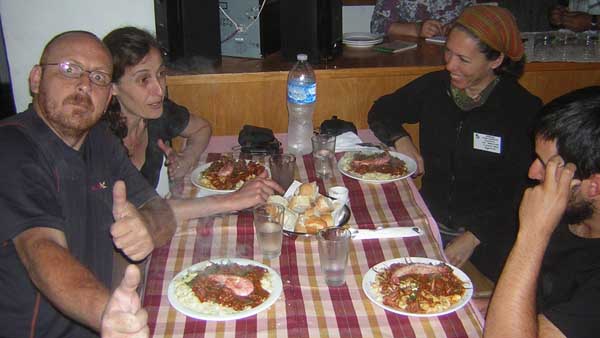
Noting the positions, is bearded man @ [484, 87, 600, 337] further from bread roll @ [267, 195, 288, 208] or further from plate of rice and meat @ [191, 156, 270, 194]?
plate of rice and meat @ [191, 156, 270, 194]

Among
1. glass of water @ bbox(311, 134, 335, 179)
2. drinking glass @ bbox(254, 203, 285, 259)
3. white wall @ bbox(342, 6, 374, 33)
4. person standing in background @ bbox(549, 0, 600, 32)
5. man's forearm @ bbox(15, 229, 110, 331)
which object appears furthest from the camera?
white wall @ bbox(342, 6, 374, 33)

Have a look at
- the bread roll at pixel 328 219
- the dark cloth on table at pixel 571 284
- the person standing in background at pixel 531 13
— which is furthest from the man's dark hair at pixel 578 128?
the person standing in background at pixel 531 13

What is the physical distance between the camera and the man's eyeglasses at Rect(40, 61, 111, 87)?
164 centimetres

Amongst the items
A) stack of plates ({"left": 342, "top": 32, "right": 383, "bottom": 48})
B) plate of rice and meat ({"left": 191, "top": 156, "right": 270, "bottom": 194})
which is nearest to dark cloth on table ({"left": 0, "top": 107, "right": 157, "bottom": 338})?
plate of rice and meat ({"left": 191, "top": 156, "right": 270, "bottom": 194})

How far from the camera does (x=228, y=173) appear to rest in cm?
222

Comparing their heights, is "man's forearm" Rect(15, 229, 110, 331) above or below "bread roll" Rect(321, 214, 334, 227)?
above

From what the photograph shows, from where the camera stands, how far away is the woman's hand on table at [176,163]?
2350mm

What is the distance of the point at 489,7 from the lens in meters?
Answer: 2.44

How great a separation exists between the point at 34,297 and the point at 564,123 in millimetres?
1430

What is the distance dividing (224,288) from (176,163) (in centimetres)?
99

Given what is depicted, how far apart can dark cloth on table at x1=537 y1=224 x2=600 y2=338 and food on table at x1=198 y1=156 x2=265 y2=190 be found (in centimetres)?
106

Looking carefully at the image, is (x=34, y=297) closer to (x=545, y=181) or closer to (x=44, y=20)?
(x=545, y=181)

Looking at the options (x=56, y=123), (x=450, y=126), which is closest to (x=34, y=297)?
(x=56, y=123)

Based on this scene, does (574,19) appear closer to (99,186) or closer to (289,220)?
(289,220)
